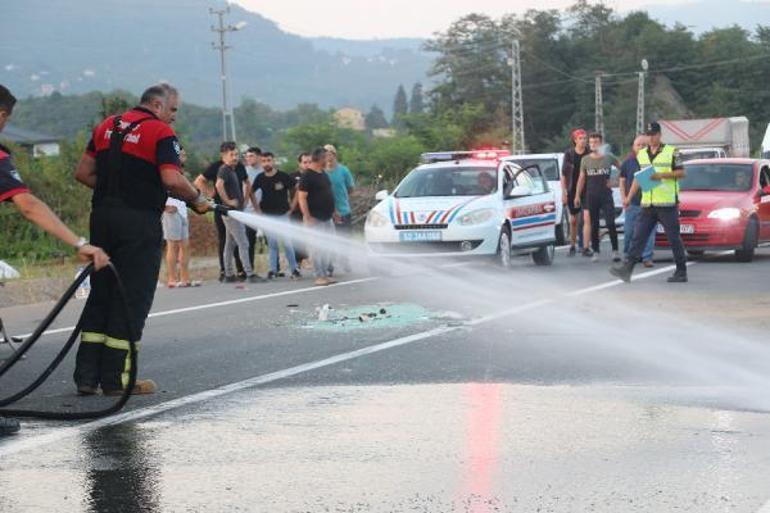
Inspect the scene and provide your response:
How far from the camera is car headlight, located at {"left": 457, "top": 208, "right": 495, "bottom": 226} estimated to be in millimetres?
19297

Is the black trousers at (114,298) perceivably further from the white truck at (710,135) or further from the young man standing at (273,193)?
the white truck at (710,135)

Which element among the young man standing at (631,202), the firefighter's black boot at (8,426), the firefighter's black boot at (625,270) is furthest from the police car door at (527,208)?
the firefighter's black boot at (8,426)

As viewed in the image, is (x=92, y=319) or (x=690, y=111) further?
(x=690, y=111)

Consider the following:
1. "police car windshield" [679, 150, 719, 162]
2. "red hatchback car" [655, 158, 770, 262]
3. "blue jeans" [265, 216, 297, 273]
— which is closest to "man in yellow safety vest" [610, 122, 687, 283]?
"red hatchback car" [655, 158, 770, 262]

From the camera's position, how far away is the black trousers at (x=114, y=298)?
28.9 ft

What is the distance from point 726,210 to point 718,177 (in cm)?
174

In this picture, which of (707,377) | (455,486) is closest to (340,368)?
(707,377)

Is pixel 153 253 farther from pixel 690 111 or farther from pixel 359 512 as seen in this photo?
pixel 690 111

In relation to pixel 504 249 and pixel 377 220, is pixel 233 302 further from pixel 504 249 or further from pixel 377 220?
pixel 504 249

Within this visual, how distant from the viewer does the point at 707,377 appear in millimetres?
9352

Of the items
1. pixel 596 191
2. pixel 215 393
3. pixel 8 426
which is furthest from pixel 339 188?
pixel 8 426

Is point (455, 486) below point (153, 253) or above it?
below

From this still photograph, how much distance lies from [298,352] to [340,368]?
1.09m

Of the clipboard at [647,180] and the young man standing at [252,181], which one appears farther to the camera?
the young man standing at [252,181]
